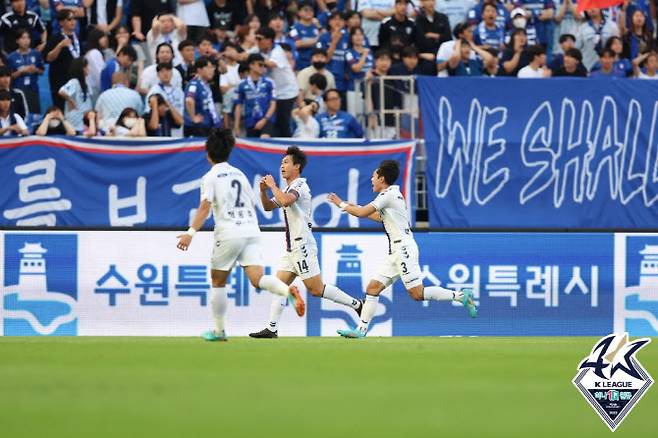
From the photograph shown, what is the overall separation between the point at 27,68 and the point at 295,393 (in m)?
11.8

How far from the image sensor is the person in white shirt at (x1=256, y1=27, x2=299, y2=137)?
66.9ft

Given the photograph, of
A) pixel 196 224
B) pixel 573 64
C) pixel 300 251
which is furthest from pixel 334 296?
pixel 573 64

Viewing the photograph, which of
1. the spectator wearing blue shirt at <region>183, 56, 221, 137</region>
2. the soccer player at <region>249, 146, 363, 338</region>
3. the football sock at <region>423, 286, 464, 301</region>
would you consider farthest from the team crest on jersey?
the spectator wearing blue shirt at <region>183, 56, 221, 137</region>

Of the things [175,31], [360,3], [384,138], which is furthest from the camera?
[360,3]

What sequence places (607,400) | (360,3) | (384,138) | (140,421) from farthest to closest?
(360,3) < (384,138) < (607,400) < (140,421)

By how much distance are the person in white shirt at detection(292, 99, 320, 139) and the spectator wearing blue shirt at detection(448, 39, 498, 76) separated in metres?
2.58

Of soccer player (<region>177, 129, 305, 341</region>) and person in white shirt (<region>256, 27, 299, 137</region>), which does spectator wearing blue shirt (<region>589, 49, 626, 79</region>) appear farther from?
soccer player (<region>177, 129, 305, 341</region>)

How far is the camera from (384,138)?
1978 cm

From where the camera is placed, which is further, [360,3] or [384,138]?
[360,3]

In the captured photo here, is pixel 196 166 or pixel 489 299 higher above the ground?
pixel 196 166

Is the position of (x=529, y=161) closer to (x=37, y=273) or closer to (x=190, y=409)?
(x=37, y=273)

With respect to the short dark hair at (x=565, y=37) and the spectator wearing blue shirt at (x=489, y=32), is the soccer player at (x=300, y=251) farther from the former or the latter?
the short dark hair at (x=565, y=37)

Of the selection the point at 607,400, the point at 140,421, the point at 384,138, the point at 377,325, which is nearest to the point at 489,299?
the point at 377,325

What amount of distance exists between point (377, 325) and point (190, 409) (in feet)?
31.5
